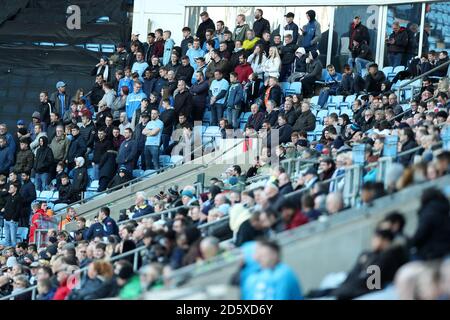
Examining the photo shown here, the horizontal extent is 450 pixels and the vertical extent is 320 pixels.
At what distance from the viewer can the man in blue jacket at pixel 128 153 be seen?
2236cm

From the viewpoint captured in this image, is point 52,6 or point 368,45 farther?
point 52,6

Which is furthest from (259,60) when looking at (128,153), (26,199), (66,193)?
(26,199)

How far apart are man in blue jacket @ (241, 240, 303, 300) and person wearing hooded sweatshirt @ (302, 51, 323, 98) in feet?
36.4

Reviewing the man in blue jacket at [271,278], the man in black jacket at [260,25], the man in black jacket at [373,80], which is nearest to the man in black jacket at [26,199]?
the man in black jacket at [260,25]

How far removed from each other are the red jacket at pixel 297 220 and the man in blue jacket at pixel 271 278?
111 centimetres

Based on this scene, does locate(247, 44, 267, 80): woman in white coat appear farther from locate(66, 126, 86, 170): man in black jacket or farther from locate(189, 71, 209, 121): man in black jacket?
locate(66, 126, 86, 170): man in black jacket

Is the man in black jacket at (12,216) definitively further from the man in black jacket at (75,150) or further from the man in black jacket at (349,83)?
the man in black jacket at (349,83)

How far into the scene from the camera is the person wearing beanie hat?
23047 mm

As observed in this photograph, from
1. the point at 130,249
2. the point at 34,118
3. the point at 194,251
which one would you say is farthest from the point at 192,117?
the point at 194,251

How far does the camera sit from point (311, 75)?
23.0 m

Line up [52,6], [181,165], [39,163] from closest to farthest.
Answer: [181,165], [39,163], [52,6]
